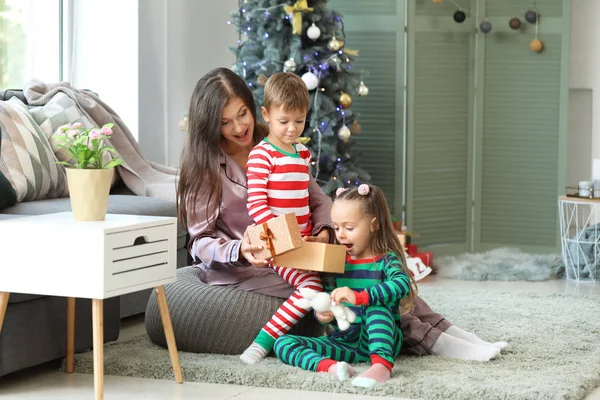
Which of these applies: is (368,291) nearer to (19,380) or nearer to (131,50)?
(19,380)

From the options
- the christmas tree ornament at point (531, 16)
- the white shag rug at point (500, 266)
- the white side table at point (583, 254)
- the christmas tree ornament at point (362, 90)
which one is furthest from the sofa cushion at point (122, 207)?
the christmas tree ornament at point (531, 16)

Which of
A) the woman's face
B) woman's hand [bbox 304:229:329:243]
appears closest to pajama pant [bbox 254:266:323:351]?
woman's hand [bbox 304:229:329:243]

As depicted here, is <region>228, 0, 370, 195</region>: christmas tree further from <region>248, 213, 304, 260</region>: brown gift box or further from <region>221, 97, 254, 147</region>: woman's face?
<region>248, 213, 304, 260</region>: brown gift box

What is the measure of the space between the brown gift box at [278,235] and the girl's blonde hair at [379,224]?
0.23 meters

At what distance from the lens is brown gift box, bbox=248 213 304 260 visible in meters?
2.62

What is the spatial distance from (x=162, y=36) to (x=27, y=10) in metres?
0.79

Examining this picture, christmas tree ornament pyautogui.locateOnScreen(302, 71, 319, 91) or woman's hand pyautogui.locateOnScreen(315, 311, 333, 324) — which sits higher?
christmas tree ornament pyautogui.locateOnScreen(302, 71, 319, 91)

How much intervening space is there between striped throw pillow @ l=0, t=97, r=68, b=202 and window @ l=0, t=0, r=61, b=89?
1055 millimetres

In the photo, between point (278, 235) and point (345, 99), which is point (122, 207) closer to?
point (278, 235)

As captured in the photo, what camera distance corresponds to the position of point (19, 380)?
270 cm

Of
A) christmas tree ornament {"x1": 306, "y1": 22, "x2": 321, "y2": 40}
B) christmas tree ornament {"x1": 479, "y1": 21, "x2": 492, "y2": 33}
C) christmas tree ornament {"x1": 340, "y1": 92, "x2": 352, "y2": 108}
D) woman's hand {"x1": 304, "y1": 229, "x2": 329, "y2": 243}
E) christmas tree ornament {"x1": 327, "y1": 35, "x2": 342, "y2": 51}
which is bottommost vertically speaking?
woman's hand {"x1": 304, "y1": 229, "x2": 329, "y2": 243}

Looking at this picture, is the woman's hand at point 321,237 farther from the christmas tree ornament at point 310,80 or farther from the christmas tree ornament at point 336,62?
the christmas tree ornament at point 336,62

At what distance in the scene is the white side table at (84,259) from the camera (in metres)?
2.32

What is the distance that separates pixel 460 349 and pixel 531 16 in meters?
3.12
